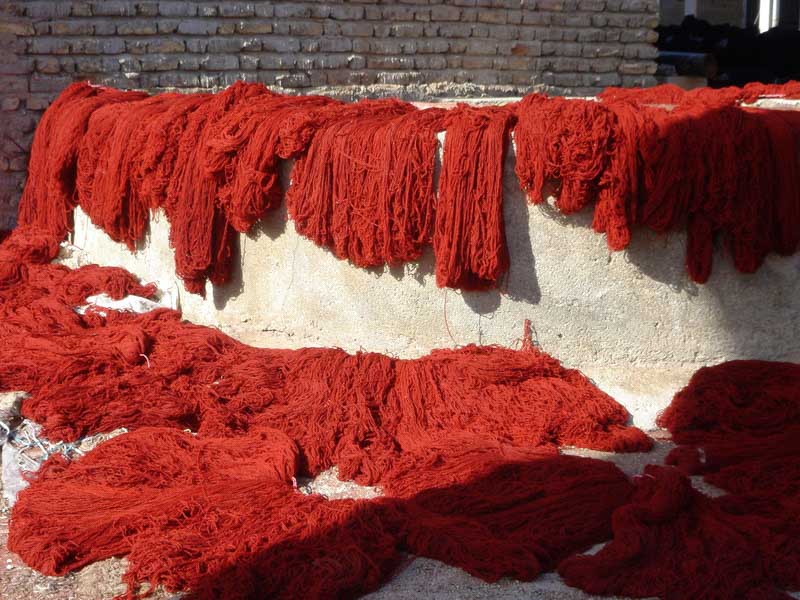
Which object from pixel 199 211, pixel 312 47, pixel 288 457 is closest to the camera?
pixel 288 457

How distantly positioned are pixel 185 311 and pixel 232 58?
2533mm

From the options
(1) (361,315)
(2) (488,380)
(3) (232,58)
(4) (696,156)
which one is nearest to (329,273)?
(1) (361,315)

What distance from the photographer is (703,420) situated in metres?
4.52

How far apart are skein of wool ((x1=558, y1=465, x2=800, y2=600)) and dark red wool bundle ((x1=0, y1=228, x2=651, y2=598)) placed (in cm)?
17

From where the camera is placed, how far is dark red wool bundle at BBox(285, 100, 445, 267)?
4719mm

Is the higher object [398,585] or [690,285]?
[690,285]

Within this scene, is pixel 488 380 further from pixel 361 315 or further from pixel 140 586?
pixel 140 586

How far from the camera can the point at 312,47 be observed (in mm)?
7852

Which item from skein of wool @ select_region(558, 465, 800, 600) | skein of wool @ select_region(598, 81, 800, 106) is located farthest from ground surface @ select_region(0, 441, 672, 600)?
skein of wool @ select_region(598, 81, 800, 106)

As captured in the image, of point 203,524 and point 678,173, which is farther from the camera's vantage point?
point 678,173

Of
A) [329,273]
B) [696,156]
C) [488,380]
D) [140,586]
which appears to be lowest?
[140,586]

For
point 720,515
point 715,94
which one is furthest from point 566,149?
point 715,94

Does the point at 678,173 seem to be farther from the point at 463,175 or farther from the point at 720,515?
the point at 720,515

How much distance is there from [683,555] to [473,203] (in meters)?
1.81
